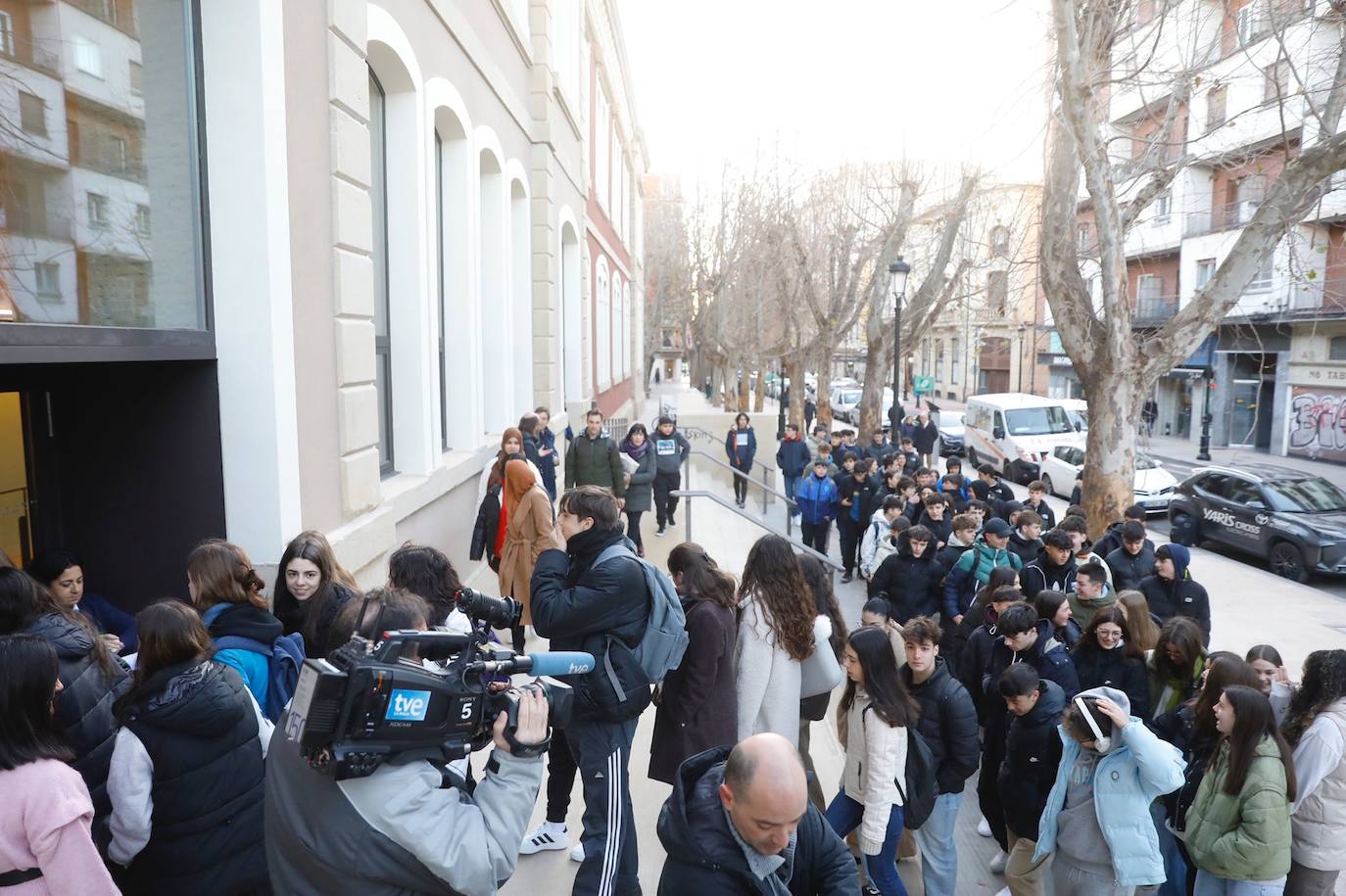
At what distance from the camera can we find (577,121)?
58.0 ft

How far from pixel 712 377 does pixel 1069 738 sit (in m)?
53.8

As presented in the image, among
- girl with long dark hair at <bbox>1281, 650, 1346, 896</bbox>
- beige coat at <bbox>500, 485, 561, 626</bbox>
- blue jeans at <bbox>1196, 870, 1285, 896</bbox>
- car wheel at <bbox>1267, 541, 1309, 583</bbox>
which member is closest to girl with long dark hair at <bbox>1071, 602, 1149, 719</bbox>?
girl with long dark hair at <bbox>1281, 650, 1346, 896</bbox>

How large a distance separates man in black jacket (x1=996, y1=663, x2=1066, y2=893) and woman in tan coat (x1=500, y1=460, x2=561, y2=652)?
3116mm

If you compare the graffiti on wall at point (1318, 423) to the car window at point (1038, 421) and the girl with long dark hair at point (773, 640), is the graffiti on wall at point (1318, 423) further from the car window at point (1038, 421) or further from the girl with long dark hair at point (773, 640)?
the girl with long dark hair at point (773, 640)

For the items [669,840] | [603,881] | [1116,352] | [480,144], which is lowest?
[603,881]

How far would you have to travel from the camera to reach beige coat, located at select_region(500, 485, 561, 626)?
6.09m

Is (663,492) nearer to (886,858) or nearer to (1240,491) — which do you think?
(886,858)

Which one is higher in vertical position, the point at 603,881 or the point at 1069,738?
the point at 1069,738

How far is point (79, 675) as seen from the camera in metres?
3.01

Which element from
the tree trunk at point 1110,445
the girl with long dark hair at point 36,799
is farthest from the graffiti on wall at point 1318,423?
the girl with long dark hair at point 36,799

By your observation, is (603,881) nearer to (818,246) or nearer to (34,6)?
(34,6)

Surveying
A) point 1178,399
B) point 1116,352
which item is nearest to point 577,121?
point 1116,352

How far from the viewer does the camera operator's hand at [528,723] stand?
2176 millimetres

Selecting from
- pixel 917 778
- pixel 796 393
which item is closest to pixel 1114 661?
pixel 917 778
